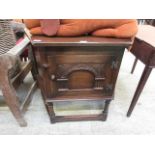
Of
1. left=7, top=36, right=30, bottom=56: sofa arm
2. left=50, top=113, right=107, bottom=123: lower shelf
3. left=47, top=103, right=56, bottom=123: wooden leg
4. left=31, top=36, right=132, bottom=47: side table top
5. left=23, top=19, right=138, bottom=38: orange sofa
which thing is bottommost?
left=50, top=113, right=107, bottom=123: lower shelf

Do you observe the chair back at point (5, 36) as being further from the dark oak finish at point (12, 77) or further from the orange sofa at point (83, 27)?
the orange sofa at point (83, 27)

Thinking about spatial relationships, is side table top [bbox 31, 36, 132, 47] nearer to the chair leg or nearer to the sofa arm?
the sofa arm

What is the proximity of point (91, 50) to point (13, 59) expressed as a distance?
436 millimetres

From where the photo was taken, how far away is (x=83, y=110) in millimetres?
1331

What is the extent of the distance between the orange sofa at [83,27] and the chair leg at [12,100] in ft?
1.26

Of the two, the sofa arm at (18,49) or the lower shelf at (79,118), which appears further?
the lower shelf at (79,118)

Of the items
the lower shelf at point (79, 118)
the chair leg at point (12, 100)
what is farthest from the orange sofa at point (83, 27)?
the lower shelf at point (79, 118)

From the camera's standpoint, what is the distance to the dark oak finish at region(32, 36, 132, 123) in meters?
0.78

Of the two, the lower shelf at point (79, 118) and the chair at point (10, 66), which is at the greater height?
the chair at point (10, 66)

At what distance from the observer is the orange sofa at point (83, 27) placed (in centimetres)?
75

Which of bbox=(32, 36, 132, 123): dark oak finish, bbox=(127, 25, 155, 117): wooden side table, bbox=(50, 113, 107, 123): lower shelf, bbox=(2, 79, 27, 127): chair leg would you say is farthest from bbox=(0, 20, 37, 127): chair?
bbox=(127, 25, 155, 117): wooden side table

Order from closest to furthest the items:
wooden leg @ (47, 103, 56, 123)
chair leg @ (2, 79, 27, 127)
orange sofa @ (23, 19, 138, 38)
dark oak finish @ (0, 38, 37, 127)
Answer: orange sofa @ (23, 19, 138, 38) < dark oak finish @ (0, 38, 37, 127) < chair leg @ (2, 79, 27, 127) < wooden leg @ (47, 103, 56, 123)

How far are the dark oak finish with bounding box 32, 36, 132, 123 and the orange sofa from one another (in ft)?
0.10
